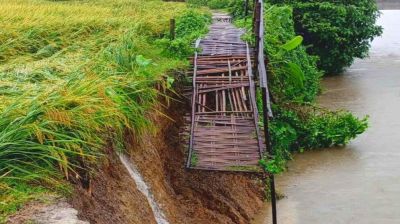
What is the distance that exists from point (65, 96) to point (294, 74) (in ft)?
18.8

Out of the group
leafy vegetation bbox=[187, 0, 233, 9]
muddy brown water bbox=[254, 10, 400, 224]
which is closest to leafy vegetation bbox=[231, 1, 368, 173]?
muddy brown water bbox=[254, 10, 400, 224]

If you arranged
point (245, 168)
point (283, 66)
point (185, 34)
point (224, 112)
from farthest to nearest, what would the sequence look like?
point (185, 34) < point (283, 66) < point (224, 112) < point (245, 168)

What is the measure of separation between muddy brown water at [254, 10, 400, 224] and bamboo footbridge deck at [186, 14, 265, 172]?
1111 millimetres

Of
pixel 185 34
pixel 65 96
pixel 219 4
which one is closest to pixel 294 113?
pixel 185 34

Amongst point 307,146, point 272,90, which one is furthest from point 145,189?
point 307,146

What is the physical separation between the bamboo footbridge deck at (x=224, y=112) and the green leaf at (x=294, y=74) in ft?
2.45

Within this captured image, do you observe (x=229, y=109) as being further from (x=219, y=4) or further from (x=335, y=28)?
(x=219, y=4)

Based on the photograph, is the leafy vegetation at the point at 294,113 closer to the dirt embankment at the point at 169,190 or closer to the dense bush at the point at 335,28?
the dirt embankment at the point at 169,190

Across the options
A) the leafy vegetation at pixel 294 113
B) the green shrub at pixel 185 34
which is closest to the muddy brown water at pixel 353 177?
the leafy vegetation at pixel 294 113

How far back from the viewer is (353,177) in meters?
9.45

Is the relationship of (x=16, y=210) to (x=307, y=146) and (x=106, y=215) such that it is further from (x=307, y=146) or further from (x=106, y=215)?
(x=307, y=146)

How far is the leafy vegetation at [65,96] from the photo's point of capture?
4203mm

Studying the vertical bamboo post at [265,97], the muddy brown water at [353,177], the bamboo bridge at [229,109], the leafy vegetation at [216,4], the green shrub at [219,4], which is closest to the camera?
the vertical bamboo post at [265,97]

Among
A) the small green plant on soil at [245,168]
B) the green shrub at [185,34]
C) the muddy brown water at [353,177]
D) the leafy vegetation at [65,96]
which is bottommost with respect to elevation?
the muddy brown water at [353,177]
